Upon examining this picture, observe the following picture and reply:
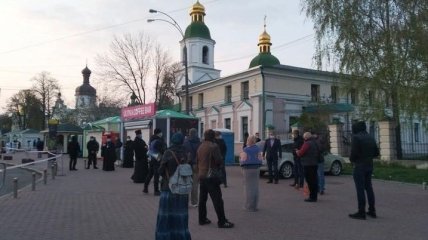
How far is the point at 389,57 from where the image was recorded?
22938mm

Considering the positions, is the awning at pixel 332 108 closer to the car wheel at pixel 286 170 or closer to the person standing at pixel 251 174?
the car wheel at pixel 286 170

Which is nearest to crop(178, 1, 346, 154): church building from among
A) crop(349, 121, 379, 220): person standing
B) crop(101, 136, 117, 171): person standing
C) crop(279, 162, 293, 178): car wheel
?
crop(101, 136, 117, 171): person standing

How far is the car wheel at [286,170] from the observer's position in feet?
60.0

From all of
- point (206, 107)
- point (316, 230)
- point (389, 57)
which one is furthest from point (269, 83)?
point (316, 230)

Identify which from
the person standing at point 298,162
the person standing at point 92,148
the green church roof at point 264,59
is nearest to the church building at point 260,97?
the green church roof at point 264,59

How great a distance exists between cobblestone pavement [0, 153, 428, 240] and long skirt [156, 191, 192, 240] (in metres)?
0.95

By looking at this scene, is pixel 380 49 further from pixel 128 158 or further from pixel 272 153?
pixel 128 158

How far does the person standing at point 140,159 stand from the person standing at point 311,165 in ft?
20.5

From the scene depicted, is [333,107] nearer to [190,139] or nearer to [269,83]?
[269,83]

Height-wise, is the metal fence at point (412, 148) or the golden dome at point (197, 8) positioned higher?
the golden dome at point (197, 8)

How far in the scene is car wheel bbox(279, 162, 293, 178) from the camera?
18281 millimetres

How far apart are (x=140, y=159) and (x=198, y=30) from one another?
4196 centimetres

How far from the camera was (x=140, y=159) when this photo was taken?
52.6ft

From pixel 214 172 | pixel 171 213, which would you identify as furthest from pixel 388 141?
pixel 171 213
